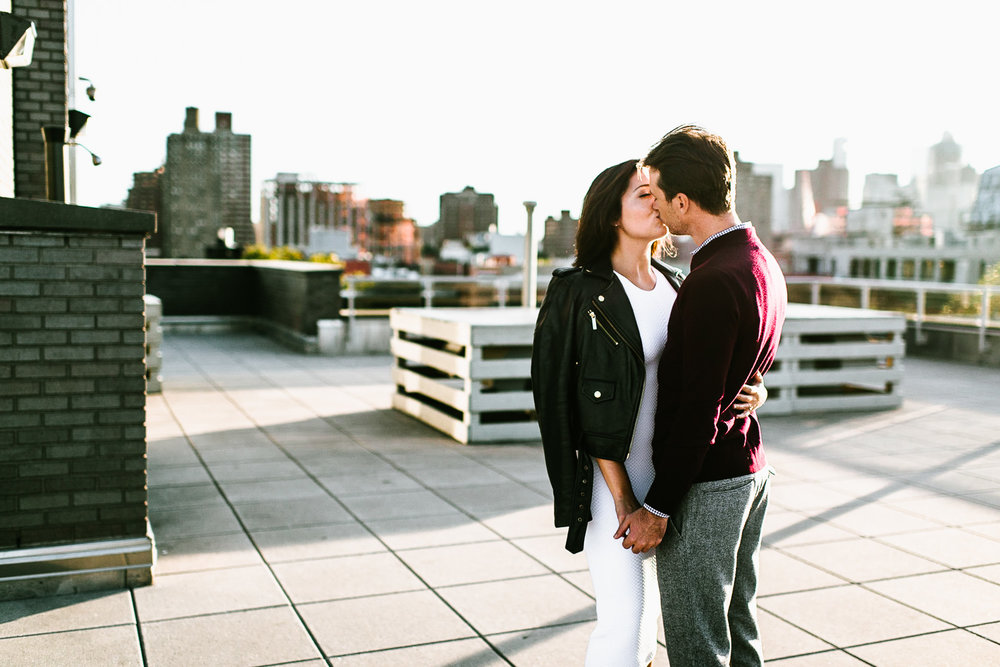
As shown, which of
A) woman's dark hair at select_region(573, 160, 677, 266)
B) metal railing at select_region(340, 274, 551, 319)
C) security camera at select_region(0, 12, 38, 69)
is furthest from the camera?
metal railing at select_region(340, 274, 551, 319)

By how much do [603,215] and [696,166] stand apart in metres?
0.37

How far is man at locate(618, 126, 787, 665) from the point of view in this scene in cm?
207

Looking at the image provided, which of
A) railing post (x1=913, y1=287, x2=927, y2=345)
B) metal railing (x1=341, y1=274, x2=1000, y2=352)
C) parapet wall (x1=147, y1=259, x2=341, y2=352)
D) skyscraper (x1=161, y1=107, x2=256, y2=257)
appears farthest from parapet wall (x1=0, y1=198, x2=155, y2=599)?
skyscraper (x1=161, y1=107, x2=256, y2=257)

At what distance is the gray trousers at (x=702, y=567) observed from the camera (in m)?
2.19

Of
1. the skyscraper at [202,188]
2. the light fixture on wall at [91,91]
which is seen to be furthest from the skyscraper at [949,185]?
the light fixture on wall at [91,91]

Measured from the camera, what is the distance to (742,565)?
242 cm

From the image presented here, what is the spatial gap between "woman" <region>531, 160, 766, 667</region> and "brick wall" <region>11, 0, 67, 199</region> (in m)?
6.85

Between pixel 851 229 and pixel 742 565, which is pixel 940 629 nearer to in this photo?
pixel 742 565

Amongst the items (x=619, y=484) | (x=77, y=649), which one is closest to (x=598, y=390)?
(x=619, y=484)

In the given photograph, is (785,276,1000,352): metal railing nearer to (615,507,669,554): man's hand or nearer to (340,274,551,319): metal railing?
(340,274,551,319): metal railing

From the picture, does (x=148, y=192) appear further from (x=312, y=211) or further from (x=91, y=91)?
Result: (x=91, y=91)

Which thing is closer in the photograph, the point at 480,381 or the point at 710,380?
the point at 710,380

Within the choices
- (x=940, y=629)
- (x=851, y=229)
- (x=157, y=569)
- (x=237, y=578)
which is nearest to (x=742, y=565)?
(x=940, y=629)

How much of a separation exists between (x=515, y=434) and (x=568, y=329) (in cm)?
497
